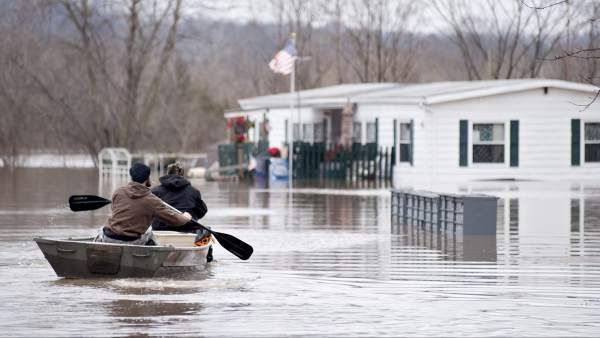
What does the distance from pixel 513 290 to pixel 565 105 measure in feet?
103

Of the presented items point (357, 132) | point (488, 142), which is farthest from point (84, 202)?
point (357, 132)

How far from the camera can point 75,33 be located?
6950cm

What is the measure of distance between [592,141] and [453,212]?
24386mm

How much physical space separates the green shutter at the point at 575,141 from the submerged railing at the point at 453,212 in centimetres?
2121

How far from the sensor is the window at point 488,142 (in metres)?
46.4

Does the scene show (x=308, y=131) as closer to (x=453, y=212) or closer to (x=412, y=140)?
(x=412, y=140)

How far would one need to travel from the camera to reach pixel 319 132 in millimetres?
53156

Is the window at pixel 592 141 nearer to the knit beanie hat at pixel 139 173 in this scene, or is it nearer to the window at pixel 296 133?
the window at pixel 296 133

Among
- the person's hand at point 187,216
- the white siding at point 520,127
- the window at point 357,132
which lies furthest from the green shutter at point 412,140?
the person's hand at point 187,216

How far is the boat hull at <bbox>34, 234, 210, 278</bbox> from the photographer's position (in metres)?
16.4

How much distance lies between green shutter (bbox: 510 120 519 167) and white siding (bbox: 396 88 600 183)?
117 mm

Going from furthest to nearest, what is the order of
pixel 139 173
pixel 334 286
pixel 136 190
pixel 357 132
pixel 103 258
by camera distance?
1. pixel 357 132
2. pixel 139 173
3. pixel 136 190
4. pixel 103 258
5. pixel 334 286

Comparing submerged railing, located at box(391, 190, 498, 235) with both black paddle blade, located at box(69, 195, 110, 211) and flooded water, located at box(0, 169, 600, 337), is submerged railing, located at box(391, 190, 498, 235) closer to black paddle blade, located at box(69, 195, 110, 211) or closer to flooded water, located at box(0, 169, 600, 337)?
flooded water, located at box(0, 169, 600, 337)

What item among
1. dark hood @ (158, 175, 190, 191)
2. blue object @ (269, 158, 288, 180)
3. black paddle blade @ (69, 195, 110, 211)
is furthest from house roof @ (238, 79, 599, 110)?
black paddle blade @ (69, 195, 110, 211)
